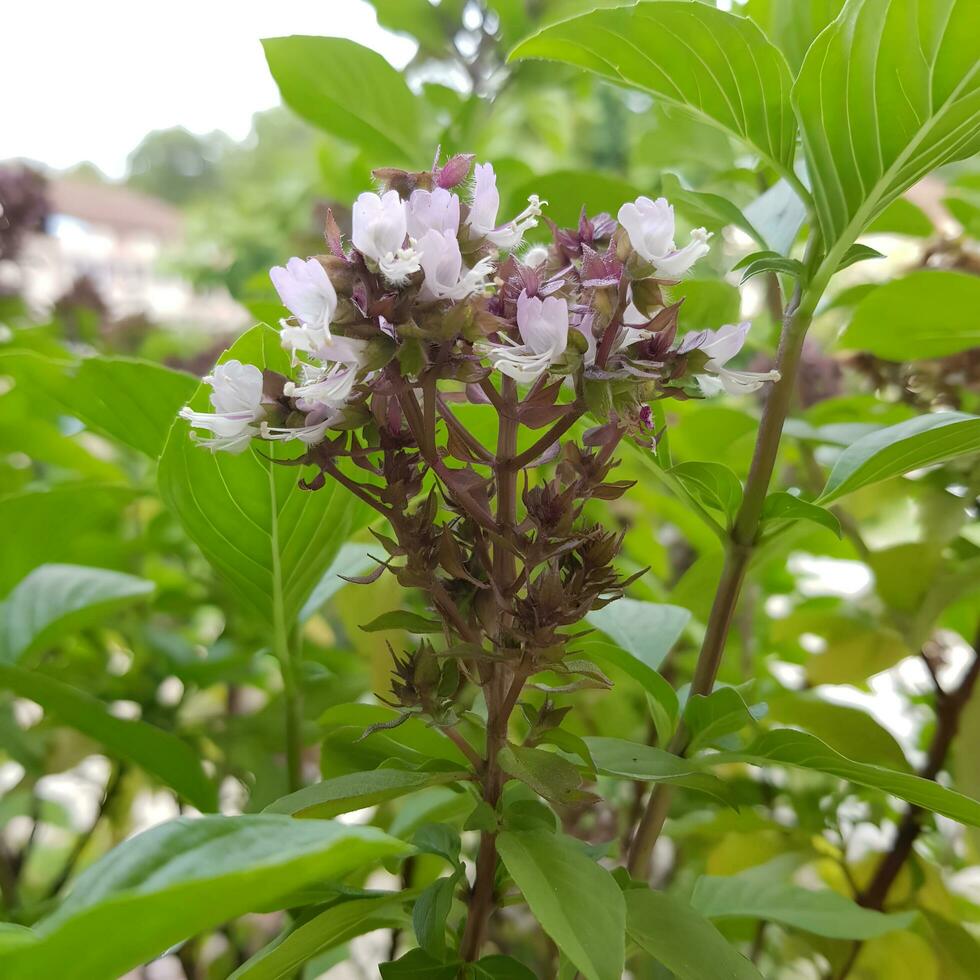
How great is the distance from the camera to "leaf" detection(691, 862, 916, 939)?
40cm

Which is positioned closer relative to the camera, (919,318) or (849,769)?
(849,769)

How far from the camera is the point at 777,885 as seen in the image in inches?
17.1

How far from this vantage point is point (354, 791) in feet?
0.99

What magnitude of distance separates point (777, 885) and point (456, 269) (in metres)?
0.34

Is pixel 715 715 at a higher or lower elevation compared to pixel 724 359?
lower

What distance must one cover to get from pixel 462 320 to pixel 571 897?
0.17 metres

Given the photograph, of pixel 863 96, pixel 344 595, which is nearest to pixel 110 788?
pixel 344 595

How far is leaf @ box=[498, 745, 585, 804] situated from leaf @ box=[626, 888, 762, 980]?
0.18 ft

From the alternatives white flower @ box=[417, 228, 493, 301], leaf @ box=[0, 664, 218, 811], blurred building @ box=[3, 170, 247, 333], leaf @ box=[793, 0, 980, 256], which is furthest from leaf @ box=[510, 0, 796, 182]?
blurred building @ box=[3, 170, 247, 333]

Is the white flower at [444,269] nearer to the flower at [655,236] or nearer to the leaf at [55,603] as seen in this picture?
the flower at [655,236]

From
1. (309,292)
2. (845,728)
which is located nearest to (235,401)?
(309,292)

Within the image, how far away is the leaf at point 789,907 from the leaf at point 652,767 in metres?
0.11

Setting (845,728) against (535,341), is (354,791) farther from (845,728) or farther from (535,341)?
(845,728)

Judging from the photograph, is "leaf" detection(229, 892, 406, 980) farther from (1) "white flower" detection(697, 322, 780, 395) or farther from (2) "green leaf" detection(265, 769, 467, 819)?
(1) "white flower" detection(697, 322, 780, 395)
